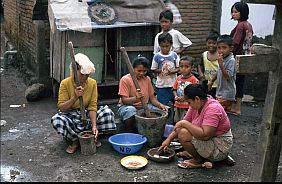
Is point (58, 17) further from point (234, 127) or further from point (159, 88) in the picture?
point (234, 127)

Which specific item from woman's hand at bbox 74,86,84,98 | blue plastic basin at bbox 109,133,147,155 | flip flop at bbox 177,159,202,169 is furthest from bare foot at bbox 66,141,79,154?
flip flop at bbox 177,159,202,169

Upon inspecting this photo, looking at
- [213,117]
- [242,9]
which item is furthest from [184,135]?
[242,9]

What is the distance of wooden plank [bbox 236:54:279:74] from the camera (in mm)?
3405

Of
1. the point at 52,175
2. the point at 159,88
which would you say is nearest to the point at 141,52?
the point at 159,88

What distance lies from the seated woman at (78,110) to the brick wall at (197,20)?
3481 millimetres

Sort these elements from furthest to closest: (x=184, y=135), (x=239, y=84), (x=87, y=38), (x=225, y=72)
→ (x=87, y=38), (x=239, y=84), (x=225, y=72), (x=184, y=135)

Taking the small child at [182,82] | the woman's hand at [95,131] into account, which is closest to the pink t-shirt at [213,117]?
the small child at [182,82]

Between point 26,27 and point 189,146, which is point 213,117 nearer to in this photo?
point 189,146

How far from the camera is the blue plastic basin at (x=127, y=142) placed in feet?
16.5

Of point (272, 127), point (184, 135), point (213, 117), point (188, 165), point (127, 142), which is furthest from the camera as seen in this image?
point (127, 142)

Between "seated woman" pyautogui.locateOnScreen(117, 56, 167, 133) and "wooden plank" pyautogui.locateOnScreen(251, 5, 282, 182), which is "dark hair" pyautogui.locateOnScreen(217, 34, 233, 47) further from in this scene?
"wooden plank" pyautogui.locateOnScreen(251, 5, 282, 182)

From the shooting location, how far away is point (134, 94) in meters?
5.65

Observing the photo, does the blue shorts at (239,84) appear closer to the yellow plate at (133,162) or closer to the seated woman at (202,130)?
the seated woman at (202,130)

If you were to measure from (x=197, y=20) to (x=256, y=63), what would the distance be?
5.12 metres
